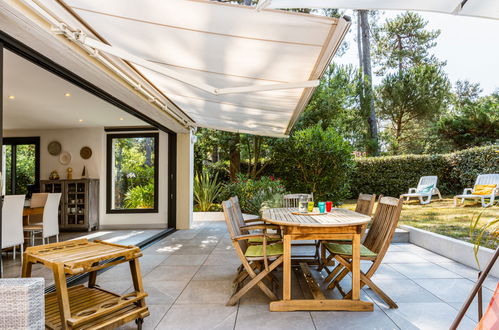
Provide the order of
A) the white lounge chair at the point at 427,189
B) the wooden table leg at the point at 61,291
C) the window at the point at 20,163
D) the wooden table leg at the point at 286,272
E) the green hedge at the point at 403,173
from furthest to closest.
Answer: the green hedge at the point at 403,173 → the white lounge chair at the point at 427,189 → the window at the point at 20,163 → the wooden table leg at the point at 286,272 → the wooden table leg at the point at 61,291

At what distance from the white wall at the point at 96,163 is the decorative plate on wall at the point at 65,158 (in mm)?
94

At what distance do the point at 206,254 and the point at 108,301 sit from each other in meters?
2.68

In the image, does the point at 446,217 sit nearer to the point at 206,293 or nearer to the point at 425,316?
the point at 425,316

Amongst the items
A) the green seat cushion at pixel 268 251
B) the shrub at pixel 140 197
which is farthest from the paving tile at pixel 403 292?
the shrub at pixel 140 197

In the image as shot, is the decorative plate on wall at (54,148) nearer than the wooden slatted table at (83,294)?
No

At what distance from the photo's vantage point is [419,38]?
17.2m

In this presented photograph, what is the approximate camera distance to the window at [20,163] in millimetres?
8438

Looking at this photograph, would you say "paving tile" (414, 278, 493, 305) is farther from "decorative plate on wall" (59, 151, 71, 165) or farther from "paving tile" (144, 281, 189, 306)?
"decorative plate on wall" (59, 151, 71, 165)

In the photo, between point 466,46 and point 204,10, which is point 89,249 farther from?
point 466,46

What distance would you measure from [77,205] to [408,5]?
8.24 m

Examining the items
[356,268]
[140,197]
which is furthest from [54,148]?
[356,268]

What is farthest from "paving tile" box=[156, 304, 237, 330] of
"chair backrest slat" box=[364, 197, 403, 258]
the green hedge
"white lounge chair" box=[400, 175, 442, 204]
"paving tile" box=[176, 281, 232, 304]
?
the green hedge

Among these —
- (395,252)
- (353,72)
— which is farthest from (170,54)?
(353,72)

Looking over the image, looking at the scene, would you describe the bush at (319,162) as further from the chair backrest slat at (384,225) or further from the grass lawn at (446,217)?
the chair backrest slat at (384,225)
